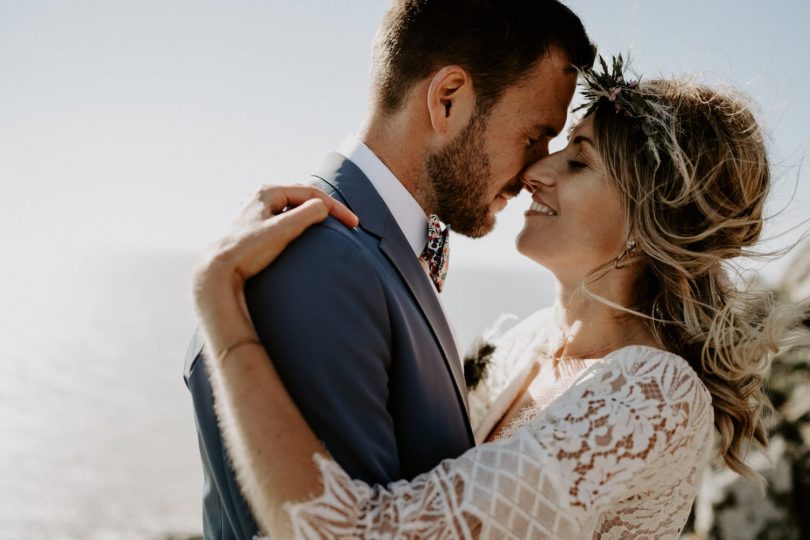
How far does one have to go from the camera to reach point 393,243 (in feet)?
7.39

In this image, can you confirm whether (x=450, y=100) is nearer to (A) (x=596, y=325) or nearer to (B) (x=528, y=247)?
(B) (x=528, y=247)

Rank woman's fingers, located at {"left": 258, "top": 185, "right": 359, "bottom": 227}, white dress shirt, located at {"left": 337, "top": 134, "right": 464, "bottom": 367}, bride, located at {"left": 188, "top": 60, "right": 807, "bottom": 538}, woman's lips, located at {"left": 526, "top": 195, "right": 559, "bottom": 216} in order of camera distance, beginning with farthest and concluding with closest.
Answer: woman's lips, located at {"left": 526, "top": 195, "right": 559, "bottom": 216}, white dress shirt, located at {"left": 337, "top": 134, "right": 464, "bottom": 367}, woman's fingers, located at {"left": 258, "top": 185, "right": 359, "bottom": 227}, bride, located at {"left": 188, "top": 60, "right": 807, "bottom": 538}

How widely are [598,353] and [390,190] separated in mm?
1252

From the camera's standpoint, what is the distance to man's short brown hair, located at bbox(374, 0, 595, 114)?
273cm

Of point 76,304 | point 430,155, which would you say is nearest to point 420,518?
point 430,155

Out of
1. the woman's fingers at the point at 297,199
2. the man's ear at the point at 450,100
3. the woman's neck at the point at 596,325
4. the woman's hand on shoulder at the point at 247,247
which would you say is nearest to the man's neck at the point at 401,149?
the man's ear at the point at 450,100

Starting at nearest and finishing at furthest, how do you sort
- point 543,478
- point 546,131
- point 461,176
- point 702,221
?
point 543,478 < point 461,176 < point 702,221 < point 546,131

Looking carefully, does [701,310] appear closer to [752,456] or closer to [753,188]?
[753,188]

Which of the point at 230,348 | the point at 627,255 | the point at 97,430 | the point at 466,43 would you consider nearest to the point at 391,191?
the point at 466,43

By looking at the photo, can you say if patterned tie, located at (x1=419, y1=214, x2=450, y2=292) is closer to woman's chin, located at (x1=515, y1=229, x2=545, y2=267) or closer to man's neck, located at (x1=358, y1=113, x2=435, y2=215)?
man's neck, located at (x1=358, y1=113, x2=435, y2=215)

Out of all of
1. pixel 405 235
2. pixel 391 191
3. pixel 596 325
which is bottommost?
pixel 596 325

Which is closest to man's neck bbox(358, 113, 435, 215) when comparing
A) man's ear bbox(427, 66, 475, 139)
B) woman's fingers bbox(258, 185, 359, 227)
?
man's ear bbox(427, 66, 475, 139)

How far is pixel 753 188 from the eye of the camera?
2998 mm

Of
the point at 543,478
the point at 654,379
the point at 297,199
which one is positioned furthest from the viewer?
the point at 654,379
